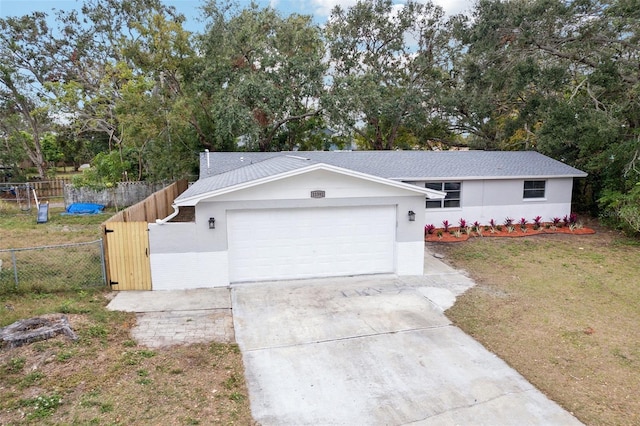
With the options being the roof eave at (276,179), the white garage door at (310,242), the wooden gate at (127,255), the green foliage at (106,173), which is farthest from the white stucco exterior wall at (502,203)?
the green foliage at (106,173)

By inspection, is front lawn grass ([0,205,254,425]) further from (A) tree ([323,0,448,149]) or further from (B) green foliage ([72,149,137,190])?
(A) tree ([323,0,448,149])

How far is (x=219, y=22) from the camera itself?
23016mm

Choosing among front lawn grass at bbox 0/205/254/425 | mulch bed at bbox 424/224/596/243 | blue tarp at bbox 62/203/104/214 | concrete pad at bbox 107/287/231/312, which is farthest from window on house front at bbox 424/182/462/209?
blue tarp at bbox 62/203/104/214

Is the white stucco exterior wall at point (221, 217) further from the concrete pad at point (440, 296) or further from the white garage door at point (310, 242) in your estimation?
the concrete pad at point (440, 296)

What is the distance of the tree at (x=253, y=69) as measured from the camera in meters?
21.8

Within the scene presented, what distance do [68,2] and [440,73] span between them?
90.7 feet

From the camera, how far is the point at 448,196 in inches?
Answer: 666

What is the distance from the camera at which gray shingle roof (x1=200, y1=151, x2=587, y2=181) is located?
16.7m

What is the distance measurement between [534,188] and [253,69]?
52.3 ft

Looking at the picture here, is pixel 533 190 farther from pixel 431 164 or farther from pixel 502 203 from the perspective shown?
pixel 431 164

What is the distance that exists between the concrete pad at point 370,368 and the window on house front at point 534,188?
428 inches

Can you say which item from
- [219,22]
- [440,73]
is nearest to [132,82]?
[219,22]

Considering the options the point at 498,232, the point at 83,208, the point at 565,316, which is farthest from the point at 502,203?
the point at 83,208

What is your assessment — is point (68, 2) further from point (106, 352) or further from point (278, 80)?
point (106, 352)
